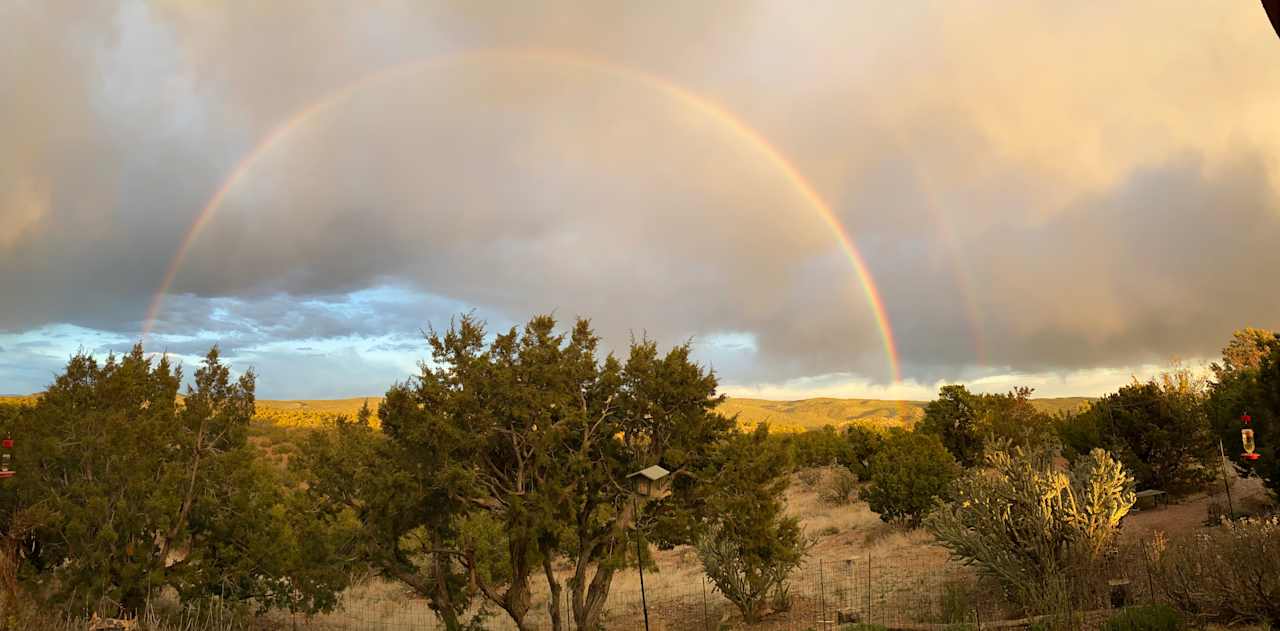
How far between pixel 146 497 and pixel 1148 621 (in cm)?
2265

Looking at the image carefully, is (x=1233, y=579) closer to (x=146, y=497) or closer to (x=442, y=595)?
(x=442, y=595)

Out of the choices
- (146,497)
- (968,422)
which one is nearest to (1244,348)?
(968,422)

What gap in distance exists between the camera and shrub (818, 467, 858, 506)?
153 ft

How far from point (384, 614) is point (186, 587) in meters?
9.75

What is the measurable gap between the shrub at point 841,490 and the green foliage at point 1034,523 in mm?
29994

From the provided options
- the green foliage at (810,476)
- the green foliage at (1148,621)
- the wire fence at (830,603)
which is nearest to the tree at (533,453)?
the wire fence at (830,603)

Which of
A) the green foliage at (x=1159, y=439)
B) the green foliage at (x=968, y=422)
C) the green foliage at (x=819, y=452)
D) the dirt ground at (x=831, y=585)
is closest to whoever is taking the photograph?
the dirt ground at (x=831, y=585)

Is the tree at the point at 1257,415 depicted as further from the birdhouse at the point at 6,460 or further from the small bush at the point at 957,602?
the birdhouse at the point at 6,460

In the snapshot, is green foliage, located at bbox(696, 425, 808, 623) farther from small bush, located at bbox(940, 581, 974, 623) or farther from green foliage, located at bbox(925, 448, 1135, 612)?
green foliage, located at bbox(925, 448, 1135, 612)

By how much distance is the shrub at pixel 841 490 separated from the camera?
153ft

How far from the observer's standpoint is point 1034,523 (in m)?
16.4

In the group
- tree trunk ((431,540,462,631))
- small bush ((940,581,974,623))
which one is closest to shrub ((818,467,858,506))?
small bush ((940,581,974,623))

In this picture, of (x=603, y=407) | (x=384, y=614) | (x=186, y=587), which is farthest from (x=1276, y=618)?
(x=384, y=614)

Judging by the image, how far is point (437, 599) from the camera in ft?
63.2
